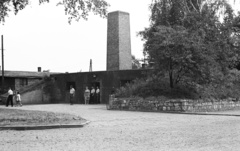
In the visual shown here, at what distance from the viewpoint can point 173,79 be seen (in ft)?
77.1

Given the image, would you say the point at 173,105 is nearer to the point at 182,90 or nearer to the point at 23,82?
the point at 182,90

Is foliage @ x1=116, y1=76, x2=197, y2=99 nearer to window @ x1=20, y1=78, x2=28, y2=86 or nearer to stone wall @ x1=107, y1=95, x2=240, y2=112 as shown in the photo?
stone wall @ x1=107, y1=95, x2=240, y2=112

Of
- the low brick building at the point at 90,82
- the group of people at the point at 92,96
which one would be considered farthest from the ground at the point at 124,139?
the group of people at the point at 92,96

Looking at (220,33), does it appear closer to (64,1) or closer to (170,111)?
(170,111)

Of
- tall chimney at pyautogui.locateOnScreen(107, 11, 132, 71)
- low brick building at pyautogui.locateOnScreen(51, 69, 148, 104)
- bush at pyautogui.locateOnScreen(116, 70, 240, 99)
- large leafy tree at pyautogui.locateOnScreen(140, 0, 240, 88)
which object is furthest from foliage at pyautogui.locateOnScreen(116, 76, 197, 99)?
tall chimney at pyautogui.locateOnScreen(107, 11, 132, 71)

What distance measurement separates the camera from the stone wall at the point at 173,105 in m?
20.6

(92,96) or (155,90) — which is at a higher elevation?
(155,90)

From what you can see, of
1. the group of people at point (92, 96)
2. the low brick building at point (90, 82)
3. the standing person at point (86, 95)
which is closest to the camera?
the low brick building at point (90, 82)

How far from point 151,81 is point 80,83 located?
12.3 meters

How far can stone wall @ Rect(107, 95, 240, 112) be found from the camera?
20.6 meters

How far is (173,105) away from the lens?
67.8 feet

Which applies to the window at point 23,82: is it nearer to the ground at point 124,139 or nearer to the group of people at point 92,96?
the group of people at point 92,96

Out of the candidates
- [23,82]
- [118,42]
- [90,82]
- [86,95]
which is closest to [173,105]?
[86,95]

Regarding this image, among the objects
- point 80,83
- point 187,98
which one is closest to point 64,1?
point 187,98
